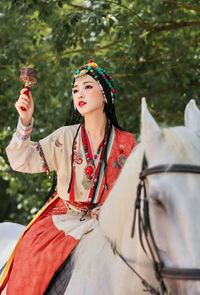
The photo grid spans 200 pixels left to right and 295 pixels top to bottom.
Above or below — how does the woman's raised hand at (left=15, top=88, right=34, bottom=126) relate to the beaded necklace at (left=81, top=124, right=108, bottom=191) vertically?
above

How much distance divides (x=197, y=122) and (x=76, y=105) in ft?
3.49

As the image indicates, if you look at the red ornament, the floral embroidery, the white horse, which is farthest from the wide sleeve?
the white horse

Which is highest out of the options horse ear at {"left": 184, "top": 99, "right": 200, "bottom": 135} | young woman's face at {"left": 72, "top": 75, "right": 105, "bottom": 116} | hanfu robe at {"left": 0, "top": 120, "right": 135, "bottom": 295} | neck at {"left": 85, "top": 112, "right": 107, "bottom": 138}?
young woman's face at {"left": 72, "top": 75, "right": 105, "bottom": 116}

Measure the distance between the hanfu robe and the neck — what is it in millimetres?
66

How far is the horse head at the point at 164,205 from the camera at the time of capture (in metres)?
2.80

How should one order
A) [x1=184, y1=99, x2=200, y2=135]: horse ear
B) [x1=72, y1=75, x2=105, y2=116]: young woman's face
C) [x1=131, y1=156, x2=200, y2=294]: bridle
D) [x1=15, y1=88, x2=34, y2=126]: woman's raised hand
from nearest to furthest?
1. [x1=131, y1=156, x2=200, y2=294]: bridle
2. [x1=184, y1=99, x2=200, y2=135]: horse ear
3. [x1=15, y1=88, x2=34, y2=126]: woman's raised hand
4. [x1=72, y1=75, x2=105, y2=116]: young woman's face

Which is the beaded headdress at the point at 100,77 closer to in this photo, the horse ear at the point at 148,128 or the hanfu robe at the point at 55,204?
the hanfu robe at the point at 55,204

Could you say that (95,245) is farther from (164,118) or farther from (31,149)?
(164,118)

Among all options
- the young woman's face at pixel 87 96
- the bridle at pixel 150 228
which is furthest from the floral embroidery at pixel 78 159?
the bridle at pixel 150 228

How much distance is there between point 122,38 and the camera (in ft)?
27.3

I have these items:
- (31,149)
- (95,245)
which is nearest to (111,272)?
(95,245)

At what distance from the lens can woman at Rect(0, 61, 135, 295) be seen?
3.74 m

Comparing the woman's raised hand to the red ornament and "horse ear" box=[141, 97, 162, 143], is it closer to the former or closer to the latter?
the red ornament

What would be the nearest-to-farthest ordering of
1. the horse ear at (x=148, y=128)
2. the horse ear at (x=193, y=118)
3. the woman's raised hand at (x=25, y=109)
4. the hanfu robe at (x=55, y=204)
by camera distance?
the horse ear at (x=148, y=128) → the horse ear at (x=193, y=118) → the hanfu robe at (x=55, y=204) → the woman's raised hand at (x=25, y=109)
